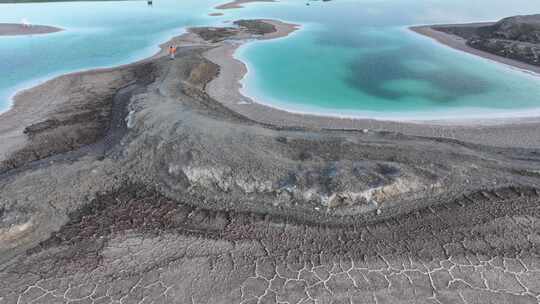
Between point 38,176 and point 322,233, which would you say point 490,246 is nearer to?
point 322,233

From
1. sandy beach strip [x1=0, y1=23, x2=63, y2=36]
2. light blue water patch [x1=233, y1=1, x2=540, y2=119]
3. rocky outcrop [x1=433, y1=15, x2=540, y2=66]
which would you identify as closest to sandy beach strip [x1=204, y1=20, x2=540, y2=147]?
light blue water patch [x1=233, y1=1, x2=540, y2=119]

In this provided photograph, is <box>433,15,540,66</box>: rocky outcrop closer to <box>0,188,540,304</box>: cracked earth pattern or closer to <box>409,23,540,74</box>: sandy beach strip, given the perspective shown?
<box>409,23,540,74</box>: sandy beach strip

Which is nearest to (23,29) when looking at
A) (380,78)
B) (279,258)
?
(380,78)

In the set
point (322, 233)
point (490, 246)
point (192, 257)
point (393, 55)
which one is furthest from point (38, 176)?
point (393, 55)

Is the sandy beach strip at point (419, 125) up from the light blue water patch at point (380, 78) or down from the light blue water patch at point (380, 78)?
down

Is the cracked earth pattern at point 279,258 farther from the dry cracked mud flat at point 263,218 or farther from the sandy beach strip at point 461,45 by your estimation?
the sandy beach strip at point 461,45

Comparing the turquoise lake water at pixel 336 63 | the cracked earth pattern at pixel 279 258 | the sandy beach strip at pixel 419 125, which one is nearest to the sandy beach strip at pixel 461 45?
the turquoise lake water at pixel 336 63
